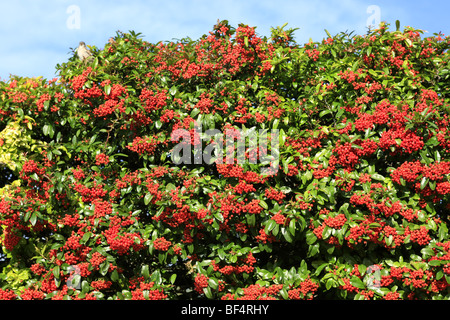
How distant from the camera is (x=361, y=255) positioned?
568 cm

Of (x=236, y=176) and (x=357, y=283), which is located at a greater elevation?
(x=236, y=176)

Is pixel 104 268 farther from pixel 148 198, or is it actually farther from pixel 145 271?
pixel 148 198

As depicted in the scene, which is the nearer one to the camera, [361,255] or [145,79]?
[361,255]

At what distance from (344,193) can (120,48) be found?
4023mm

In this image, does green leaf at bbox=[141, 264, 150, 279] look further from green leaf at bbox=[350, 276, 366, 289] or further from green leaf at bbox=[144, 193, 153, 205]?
green leaf at bbox=[350, 276, 366, 289]

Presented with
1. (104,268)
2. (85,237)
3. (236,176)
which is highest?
(236,176)

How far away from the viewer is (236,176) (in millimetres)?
5609

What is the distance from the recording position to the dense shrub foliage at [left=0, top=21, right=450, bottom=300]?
550 cm

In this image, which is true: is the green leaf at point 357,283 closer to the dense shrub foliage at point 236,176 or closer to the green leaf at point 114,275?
the dense shrub foliage at point 236,176

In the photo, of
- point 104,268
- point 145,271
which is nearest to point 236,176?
point 145,271

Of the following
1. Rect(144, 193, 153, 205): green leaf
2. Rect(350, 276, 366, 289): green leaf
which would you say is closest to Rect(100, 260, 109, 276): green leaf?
Rect(144, 193, 153, 205): green leaf
